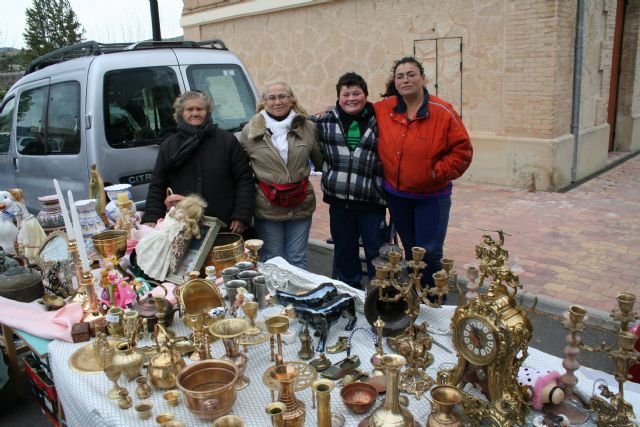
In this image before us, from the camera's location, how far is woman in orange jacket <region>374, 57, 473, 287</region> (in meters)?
3.15

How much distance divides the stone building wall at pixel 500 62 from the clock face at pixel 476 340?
20.5 feet

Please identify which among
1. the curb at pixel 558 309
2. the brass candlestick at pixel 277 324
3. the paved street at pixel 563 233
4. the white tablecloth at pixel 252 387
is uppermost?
the brass candlestick at pixel 277 324

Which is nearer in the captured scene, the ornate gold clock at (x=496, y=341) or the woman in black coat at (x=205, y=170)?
the ornate gold clock at (x=496, y=341)

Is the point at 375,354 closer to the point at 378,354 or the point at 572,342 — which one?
the point at 378,354

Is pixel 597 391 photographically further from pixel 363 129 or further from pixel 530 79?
pixel 530 79

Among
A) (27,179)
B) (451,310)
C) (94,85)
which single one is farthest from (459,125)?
(27,179)

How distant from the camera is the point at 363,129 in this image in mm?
3332

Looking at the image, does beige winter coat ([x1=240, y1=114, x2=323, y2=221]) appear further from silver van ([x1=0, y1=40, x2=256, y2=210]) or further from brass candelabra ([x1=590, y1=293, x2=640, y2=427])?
brass candelabra ([x1=590, y1=293, x2=640, y2=427])

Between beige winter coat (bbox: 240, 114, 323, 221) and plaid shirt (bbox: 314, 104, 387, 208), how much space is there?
10cm

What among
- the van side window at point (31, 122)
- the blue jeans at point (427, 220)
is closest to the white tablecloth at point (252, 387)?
the blue jeans at point (427, 220)

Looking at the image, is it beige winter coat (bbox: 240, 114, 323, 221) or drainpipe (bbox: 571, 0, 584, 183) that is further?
drainpipe (bbox: 571, 0, 584, 183)

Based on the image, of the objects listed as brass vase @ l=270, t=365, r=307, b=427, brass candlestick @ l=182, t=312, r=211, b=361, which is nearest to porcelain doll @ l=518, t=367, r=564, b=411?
brass vase @ l=270, t=365, r=307, b=427

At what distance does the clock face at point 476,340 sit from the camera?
5.16ft

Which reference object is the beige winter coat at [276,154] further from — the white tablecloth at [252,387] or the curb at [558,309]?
the curb at [558,309]
